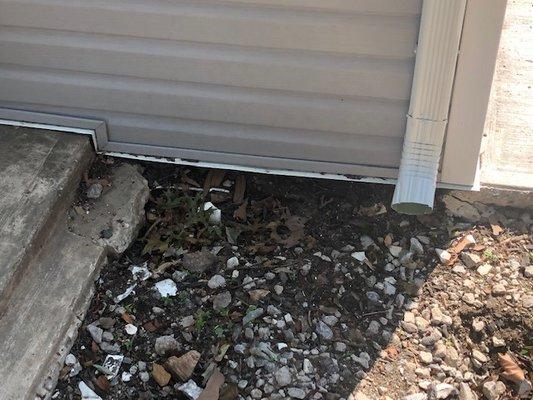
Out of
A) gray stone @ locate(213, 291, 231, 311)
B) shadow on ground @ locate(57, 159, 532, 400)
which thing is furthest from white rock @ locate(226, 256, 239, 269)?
gray stone @ locate(213, 291, 231, 311)

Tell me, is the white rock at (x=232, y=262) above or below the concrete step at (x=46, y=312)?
below

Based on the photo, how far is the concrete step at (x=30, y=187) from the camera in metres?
2.77

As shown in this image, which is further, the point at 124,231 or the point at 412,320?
the point at 124,231

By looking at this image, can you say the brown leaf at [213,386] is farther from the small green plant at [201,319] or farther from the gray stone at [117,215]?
the gray stone at [117,215]

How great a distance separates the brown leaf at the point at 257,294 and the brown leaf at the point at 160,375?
0.46m

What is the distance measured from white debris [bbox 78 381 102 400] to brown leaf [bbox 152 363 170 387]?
211mm

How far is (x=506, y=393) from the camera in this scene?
104 inches

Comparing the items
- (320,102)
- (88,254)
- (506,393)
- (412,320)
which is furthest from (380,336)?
(88,254)

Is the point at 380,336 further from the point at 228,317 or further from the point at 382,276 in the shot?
the point at 228,317

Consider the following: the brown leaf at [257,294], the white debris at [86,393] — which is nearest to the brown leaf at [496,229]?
the brown leaf at [257,294]

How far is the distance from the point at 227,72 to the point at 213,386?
50.5 inches

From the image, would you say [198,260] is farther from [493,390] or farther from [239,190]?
[493,390]

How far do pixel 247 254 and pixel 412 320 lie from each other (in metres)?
0.73

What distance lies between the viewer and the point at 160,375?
8.61 feet
